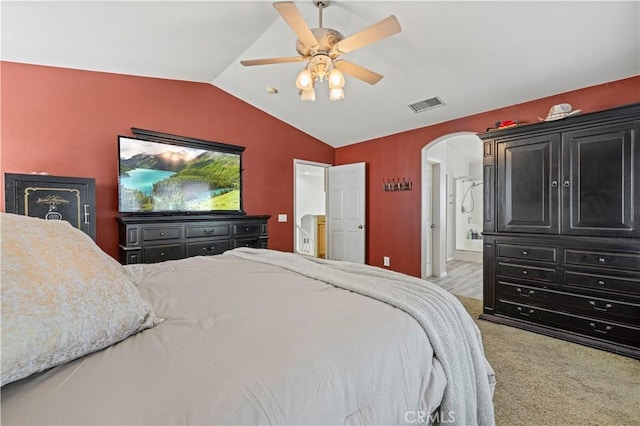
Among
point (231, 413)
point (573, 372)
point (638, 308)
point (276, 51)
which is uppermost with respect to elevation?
point (276, 51)

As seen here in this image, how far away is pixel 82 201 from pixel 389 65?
3.37 meters

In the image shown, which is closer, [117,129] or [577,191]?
[577,191]

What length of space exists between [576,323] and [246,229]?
360 cm

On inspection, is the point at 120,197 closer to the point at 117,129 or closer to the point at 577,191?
the point at 117,129

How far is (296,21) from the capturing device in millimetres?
1881

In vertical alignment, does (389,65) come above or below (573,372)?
above

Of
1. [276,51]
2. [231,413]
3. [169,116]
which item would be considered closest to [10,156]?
[169,116]

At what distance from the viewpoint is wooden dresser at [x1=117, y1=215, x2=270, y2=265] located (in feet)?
10.1

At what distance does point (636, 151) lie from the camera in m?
2.33

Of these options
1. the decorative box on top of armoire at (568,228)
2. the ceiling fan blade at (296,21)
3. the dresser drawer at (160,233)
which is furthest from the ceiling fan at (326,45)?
the dresser drawer at (160,233)

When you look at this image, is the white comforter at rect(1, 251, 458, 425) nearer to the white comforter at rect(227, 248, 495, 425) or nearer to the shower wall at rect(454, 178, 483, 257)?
the white comforter at rect(227, 248, 495, 425)

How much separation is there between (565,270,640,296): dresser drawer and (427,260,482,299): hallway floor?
152cm

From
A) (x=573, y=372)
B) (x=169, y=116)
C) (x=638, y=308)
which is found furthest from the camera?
(x=169, y=116)

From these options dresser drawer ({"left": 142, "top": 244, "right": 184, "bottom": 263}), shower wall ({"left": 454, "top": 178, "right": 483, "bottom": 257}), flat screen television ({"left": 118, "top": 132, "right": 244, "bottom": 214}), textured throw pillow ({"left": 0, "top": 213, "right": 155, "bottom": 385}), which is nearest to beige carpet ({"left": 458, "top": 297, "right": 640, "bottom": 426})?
textured throw pillow ({"left": 0, "top": 213, "right": 155, "bottom": 385})
